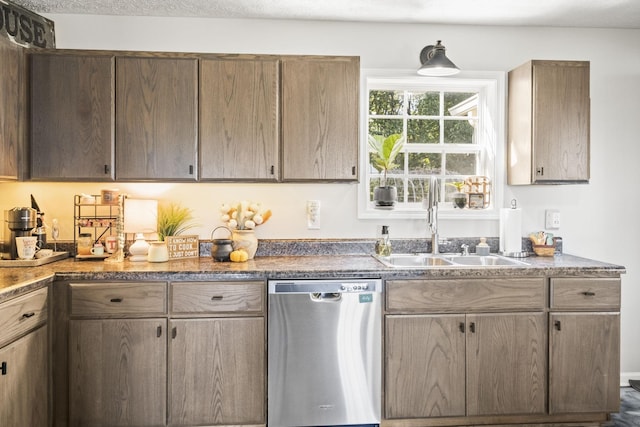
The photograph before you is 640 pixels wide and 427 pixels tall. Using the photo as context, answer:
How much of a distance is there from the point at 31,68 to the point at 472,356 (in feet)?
9.71

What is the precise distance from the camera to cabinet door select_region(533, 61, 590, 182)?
284 centimetres

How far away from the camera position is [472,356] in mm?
2496

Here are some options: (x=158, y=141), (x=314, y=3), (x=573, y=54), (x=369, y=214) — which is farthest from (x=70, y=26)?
(x=573, y=54)

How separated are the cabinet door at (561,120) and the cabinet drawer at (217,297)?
6.16 feet

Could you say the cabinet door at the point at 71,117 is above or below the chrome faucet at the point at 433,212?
above

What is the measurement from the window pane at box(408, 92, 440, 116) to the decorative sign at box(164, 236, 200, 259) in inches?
67.8

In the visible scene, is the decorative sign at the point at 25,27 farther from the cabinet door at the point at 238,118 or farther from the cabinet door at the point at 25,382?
the cabinet door at the point at 25,382

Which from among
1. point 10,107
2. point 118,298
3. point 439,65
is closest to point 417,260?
point 439,65

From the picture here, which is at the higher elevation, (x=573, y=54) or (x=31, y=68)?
(x=573, y=54)

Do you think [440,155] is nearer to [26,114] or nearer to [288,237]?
[288,237]

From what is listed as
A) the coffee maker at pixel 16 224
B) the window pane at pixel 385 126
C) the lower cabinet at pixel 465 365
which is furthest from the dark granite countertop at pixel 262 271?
the window pane at pixel 385 126

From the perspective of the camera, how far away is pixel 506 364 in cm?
251

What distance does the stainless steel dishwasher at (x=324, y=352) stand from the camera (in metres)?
2.41

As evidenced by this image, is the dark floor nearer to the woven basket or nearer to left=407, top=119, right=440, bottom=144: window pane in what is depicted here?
the woven basket
